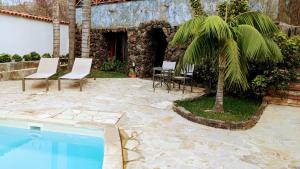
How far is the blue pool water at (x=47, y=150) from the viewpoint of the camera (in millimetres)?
5117

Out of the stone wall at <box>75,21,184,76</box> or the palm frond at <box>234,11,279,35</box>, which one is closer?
the palm frond at <box>234,11,279,35</box>

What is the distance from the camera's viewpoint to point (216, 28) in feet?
21.1

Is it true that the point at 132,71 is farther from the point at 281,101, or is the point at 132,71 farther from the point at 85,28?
the point at 281,101

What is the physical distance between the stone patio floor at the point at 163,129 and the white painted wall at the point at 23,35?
11.1 feet

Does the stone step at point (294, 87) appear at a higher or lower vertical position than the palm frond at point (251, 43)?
lower

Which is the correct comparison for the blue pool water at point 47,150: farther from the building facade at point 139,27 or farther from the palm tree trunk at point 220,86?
the building facade at point 139,27

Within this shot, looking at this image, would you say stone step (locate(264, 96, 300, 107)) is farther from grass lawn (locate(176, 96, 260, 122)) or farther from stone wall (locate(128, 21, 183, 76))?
stone wall (locate(128, 21, 183, 76))

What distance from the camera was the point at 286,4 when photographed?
12.2 metres

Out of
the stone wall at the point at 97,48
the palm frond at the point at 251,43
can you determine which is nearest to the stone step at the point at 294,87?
the palm frond at the point at 251,43

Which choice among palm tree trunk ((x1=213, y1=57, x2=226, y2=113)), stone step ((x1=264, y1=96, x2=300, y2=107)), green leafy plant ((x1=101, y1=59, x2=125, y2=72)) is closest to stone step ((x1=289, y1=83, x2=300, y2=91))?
stone step ((x1=264, y1=96, x2=300, y2=107))

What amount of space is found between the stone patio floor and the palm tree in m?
1.33

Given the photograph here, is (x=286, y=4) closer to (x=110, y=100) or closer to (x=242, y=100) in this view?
(x=242, y=100)

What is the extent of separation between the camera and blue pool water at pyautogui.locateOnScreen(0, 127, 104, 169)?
16.8ft

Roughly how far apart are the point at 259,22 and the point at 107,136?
456 cm
